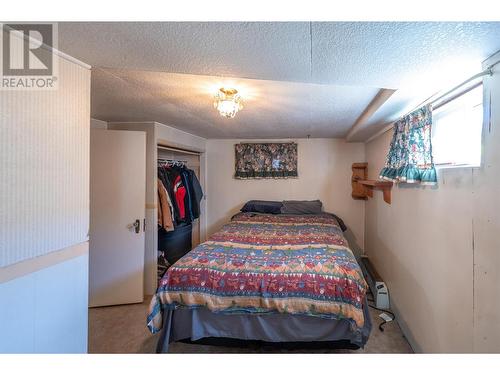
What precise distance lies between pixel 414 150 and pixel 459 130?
0.29 meters

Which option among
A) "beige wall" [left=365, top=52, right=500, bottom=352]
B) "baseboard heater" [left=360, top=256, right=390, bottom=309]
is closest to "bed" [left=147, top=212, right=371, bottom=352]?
"beige wall" [left=365, top=52, right=500, bottom=352]

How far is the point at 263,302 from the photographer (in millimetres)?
1517

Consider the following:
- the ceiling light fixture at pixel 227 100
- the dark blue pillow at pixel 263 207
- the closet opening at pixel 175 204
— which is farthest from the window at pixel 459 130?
the closet opening at pixel 175 204

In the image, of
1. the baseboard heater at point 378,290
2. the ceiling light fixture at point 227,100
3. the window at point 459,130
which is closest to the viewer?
the window at point 459,130

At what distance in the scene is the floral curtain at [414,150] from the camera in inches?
58.6

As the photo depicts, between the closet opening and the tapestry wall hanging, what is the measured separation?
751 mm

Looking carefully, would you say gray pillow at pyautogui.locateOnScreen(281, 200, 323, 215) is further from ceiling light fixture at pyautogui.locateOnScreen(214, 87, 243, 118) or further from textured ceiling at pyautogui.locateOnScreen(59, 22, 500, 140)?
ceiling light fixture at pyautogui.locateOnScreen(214, 87, 243, 118)

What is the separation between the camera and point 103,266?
7.77ft

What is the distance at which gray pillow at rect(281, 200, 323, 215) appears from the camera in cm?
341

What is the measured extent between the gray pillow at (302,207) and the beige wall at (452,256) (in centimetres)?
127

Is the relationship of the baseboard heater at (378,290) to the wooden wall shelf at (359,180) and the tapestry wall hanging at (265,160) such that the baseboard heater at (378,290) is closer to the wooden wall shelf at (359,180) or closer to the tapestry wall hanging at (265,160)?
the wooden wall shelf at (359,180)

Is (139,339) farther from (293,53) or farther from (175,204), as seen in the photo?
(293,53)
